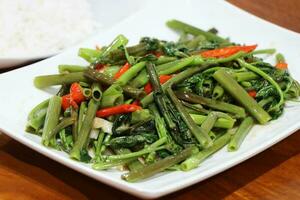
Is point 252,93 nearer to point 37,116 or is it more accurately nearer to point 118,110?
point 118,110

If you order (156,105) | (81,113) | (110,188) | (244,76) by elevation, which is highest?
(244,76)

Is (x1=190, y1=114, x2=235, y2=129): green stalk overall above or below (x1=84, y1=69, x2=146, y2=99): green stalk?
above

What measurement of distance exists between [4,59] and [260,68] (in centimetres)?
117

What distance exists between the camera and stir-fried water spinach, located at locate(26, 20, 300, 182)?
175 centimetres

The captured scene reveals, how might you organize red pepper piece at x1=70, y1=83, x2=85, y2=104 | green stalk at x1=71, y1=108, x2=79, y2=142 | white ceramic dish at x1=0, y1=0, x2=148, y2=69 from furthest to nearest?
white ceramic dish at x1=0, y1=0, x2=148, y2=69, red pepper piece at x1=70, y1=83, x2=85, y2=104, green stalk at x1=71, y1=108, x2=79, y2=142

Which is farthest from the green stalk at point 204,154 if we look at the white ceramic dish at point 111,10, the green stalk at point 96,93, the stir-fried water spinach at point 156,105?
the white ceramic dish at point 111,10

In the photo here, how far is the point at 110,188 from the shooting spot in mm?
1717

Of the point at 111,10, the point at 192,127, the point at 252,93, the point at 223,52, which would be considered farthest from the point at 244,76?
the point at 111,10

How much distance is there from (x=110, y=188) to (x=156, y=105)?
377 mm

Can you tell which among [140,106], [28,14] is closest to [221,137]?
[140,106]

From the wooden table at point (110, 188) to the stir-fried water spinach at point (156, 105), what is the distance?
10cm

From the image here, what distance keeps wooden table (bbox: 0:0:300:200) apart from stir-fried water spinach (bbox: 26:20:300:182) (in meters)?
0.10

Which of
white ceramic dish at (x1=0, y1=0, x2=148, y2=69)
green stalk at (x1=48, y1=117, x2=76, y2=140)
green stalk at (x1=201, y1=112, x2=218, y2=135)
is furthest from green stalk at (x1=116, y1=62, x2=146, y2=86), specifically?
white ceramic dish at (x1=0, y1=0, x2=148, y2=69)

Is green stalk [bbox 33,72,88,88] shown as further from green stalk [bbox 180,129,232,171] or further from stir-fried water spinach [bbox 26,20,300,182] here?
green stalk [bbox 180,129,232,171]
